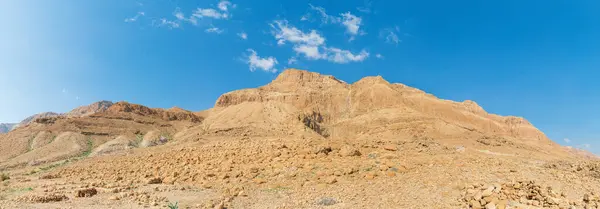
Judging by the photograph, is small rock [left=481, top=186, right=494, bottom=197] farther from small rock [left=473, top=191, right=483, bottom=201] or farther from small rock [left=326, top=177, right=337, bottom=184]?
small rock [left=326, top=177, right=337, bottom=184]

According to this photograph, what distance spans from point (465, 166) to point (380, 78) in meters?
64.0

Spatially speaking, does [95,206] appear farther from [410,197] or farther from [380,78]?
[380,78]

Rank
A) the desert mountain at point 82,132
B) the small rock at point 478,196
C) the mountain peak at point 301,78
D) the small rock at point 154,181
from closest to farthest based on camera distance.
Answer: the small rock at point 478,196 < the small rock at point 154,181 < the desert mountain at point 82,132 < the mountain peak at point 301,78

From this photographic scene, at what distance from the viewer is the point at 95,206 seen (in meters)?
10.1

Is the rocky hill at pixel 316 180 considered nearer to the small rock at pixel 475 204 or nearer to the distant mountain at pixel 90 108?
the small rock at pixel 475 204

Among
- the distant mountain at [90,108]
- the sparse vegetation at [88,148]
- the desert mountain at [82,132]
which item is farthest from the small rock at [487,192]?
the distant mountain at [90,108]

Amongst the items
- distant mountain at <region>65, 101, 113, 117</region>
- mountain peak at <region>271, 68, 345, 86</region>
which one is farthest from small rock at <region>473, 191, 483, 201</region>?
distant mountain at <region>65, 101, 113, 117</region>

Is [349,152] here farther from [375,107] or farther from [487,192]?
[375,107]

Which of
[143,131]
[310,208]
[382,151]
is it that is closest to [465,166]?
[382,151]

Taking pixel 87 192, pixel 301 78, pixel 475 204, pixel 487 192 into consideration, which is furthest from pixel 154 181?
pixel 301 78

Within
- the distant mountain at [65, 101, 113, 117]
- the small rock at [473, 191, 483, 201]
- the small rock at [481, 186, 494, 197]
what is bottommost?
the small rock at [473, 191, 483, 201]

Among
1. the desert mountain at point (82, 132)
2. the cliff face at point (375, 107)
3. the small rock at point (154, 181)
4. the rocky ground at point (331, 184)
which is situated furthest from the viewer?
the cliff face at point (375, 107)

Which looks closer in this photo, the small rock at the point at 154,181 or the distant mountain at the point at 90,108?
the small rock at the point at 154,181

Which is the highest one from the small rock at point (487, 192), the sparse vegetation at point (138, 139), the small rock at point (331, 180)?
the sparse vegetation at point (138, 139)
